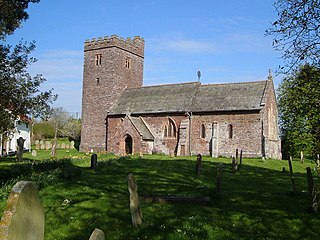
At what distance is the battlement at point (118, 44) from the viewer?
42594mm

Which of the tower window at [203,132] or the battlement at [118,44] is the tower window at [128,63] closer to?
the battlement at [118,44]

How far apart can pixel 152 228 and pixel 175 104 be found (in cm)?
2944

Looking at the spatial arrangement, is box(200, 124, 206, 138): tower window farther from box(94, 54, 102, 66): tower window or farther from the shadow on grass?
the shadow on grass

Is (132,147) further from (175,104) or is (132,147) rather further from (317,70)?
(317,70)

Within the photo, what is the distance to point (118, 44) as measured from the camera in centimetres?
4272

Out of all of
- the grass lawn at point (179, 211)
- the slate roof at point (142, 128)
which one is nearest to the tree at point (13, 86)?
the grass lawn at point (179, 211)

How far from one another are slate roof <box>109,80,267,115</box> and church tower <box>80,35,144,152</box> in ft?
5.71

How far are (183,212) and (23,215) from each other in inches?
258

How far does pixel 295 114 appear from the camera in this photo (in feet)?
26.1

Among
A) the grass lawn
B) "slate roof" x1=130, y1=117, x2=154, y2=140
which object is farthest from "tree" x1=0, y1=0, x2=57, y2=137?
"slate roof" x1=130, y1=117, x2=154, y2=140

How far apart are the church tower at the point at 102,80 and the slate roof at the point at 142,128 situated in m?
5.20

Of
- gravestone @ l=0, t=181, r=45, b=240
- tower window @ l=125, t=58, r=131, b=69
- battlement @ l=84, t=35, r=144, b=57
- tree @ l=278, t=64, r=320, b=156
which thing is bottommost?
gravestone @ l=0, t=181, r=45, b=240

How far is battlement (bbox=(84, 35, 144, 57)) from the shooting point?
42.6m

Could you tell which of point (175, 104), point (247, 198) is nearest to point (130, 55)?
point (175, 104)
